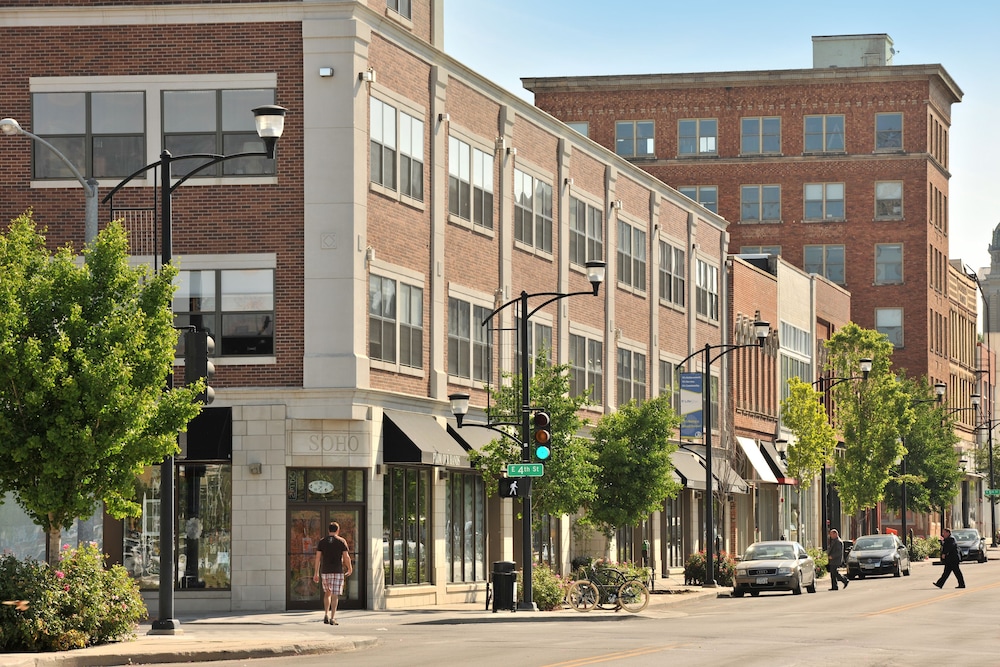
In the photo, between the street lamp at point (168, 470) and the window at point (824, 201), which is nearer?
the street lamp at point (168, 470)

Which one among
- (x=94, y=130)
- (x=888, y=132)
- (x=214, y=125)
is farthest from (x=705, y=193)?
(x=94, y=130)

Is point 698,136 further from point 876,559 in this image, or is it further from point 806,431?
point 876,559

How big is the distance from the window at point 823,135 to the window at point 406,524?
6566cm

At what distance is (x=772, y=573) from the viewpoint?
48781 mm

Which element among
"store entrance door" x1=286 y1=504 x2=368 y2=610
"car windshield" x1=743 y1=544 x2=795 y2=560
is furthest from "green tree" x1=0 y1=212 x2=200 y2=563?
"car windshield" x1=743 y1=544 x2=795 y2=560

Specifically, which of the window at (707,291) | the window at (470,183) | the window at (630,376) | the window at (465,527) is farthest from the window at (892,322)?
the window at (465,527)

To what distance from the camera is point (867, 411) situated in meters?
77.0

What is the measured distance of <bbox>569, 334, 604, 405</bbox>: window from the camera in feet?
170

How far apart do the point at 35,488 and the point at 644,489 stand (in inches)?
932

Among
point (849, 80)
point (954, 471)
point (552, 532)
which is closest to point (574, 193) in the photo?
point (552, 532)

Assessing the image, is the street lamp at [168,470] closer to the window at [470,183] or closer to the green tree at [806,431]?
the window at [470,183]

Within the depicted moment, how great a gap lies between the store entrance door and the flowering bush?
12177 millimetres

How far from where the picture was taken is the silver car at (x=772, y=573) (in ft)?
160

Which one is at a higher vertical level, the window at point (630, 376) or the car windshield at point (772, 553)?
the window at point (630, 376)
